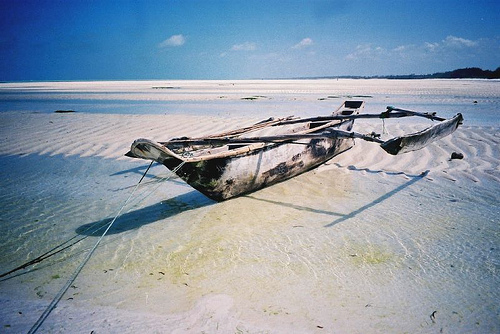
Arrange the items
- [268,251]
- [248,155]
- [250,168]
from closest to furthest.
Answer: [268,251] < [248,155] < [250,168]

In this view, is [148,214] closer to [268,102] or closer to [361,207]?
[361,207]

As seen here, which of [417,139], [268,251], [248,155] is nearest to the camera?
[268,251]

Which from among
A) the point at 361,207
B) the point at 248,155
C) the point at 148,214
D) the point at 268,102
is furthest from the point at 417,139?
the point at 268,102

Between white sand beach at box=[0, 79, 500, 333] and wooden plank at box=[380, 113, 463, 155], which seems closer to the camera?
white sand beach at box=[0, 79, 500, 333]

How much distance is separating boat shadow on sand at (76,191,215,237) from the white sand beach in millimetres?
25

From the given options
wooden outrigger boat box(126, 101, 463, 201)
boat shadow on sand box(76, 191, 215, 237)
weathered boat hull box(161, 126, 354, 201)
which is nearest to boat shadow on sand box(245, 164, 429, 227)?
weathered boat hull box(161, 126, 354, 201)

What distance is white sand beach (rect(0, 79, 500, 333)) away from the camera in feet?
7.29

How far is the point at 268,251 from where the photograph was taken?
10.1 feet

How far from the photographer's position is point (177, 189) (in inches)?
191

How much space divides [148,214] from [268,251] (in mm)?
1789

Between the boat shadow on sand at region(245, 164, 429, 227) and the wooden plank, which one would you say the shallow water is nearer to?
the boat shadow on sand at region(245, 164, 429, 227)

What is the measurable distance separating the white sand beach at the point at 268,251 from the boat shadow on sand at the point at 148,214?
0.02 metres

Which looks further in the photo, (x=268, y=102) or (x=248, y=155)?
(x=268, y=102)

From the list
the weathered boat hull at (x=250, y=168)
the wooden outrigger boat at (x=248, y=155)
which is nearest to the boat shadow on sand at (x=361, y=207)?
the weathered boat hull at (x=250, y=168)
